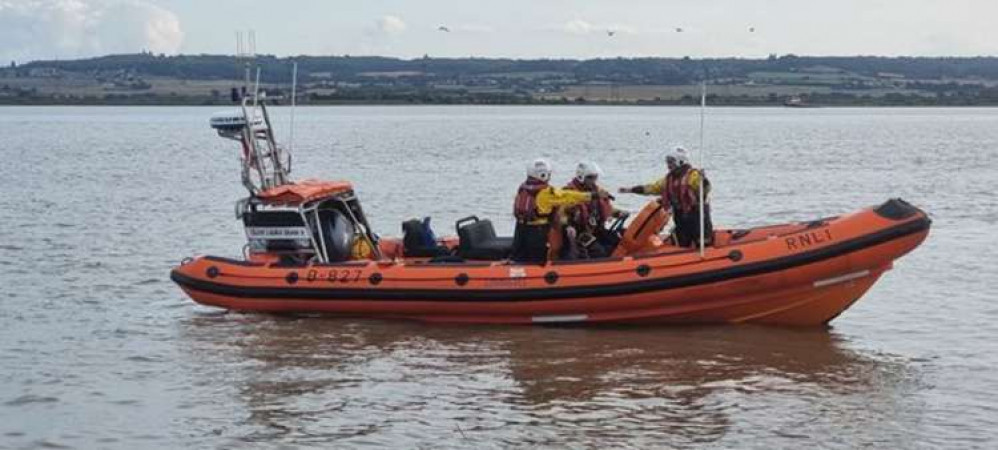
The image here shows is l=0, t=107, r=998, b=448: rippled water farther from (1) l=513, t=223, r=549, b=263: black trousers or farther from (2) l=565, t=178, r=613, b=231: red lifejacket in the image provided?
(2) l=565, t=178, r=613, b=231: red lifejacket

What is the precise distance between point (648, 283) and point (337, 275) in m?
2.85

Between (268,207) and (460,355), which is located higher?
(268,207)

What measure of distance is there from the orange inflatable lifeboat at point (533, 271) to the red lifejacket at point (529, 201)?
431 millimetres

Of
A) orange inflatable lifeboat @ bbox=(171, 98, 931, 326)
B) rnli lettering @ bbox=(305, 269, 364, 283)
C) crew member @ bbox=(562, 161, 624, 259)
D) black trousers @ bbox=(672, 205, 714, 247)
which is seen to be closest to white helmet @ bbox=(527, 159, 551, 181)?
crew member @ bbox=(562, 161, 624, 259)

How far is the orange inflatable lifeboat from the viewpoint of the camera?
11930 millimetres

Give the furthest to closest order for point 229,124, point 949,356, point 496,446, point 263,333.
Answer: point 229,124 < point 263,333 < point 949,356 < point 496,446

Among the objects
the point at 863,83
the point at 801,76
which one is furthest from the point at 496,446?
the point at 863,83

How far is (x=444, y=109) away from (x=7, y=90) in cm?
4501

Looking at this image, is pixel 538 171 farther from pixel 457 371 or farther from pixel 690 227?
pixel 457 371

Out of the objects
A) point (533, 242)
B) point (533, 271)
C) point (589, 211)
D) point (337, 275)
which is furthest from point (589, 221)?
point (337, 275)

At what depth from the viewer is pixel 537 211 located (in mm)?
12523

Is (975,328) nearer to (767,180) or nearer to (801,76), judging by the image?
(767,180)

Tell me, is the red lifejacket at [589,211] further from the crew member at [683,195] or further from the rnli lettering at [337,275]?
the rnli lettering at [337,275]

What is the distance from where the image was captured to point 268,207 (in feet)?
44.4
